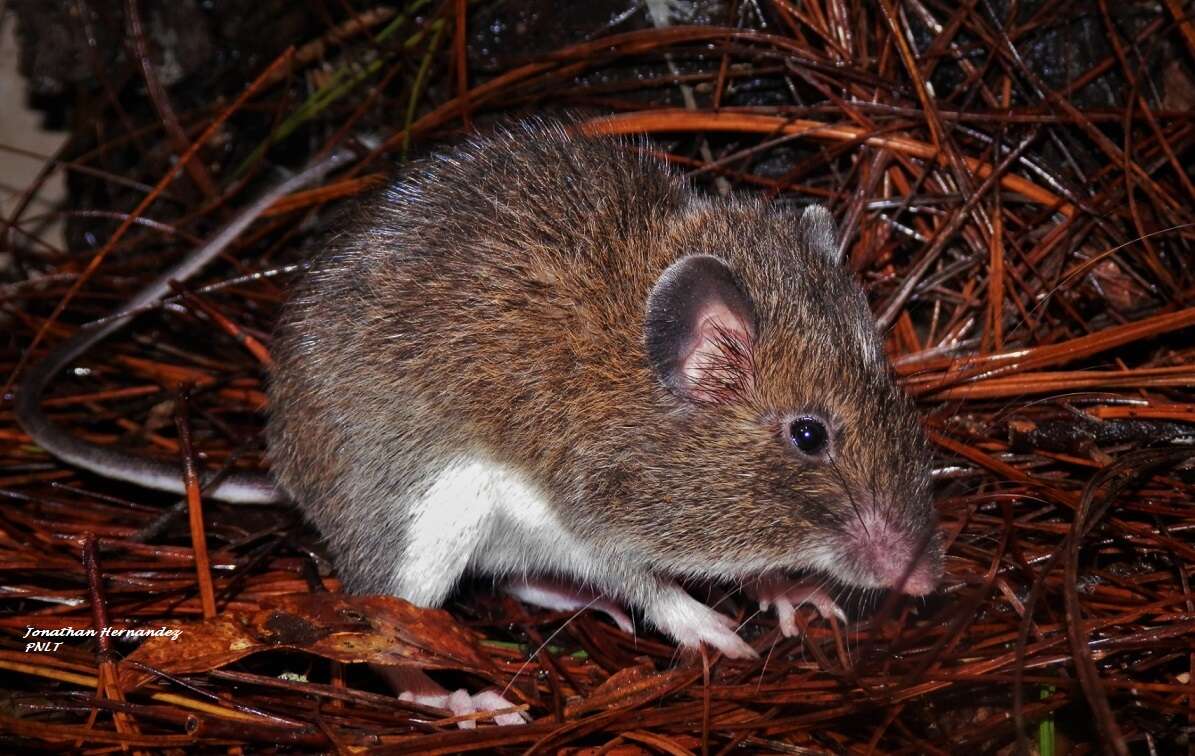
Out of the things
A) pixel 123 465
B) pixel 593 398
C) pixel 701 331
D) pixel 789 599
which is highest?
pixel 701 331

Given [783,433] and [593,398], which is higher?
[783,433]

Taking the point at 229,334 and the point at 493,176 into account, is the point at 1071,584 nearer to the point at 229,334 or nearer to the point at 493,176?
the point at 493,176

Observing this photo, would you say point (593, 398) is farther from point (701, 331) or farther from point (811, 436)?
point (811, 436)

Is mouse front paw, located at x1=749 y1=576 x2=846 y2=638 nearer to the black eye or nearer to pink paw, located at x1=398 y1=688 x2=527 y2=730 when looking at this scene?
the black eye

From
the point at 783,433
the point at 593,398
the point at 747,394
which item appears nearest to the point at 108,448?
the point at 593,398

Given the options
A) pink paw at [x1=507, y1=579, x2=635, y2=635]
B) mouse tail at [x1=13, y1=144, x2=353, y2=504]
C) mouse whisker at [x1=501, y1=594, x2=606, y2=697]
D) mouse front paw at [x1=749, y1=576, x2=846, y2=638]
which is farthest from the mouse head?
mouse tail at [x1=13, y1=144, x2=353, y2=504]

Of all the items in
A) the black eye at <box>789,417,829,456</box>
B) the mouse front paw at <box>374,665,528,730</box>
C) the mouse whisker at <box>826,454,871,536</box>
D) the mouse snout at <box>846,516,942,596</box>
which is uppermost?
the black eye at <box>789,417,829,456</box>
